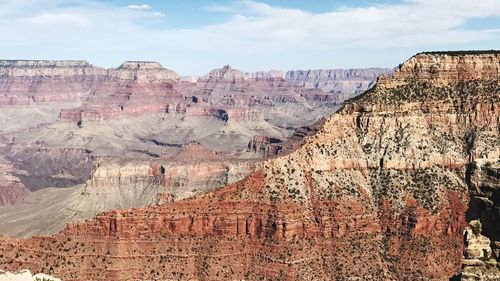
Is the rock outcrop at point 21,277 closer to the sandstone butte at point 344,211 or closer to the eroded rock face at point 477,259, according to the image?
the sandstone butte at point 344,211

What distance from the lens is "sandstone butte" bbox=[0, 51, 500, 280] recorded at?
73.6 metres

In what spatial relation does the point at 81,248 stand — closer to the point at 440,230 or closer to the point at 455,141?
the point at 440,230

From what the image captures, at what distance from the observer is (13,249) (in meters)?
72.6

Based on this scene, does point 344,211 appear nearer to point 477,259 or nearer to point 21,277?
point 21,277

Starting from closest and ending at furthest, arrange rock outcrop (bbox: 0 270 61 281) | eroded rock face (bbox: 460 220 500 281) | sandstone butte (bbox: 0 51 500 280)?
eroded rock face (bbox: 460 220 500 281)
rock outcrop (bbox: 0 270 61 281)
sandstone butte (bbox: 0 51 500 280)

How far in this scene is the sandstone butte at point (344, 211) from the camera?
73.6 meters

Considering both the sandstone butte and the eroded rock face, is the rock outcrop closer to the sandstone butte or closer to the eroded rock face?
the sandstone butte

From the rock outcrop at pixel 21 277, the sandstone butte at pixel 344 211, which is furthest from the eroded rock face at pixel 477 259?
the rock outcrop at pixel 21 277

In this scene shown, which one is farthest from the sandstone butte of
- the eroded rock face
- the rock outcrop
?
the eroded rock face

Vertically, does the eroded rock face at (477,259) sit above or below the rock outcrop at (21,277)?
above

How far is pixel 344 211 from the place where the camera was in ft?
263

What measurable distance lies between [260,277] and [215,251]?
5.97m

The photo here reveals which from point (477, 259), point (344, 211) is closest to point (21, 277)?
point (344, 211)

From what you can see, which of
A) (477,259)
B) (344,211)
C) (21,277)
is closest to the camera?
(477,259)
